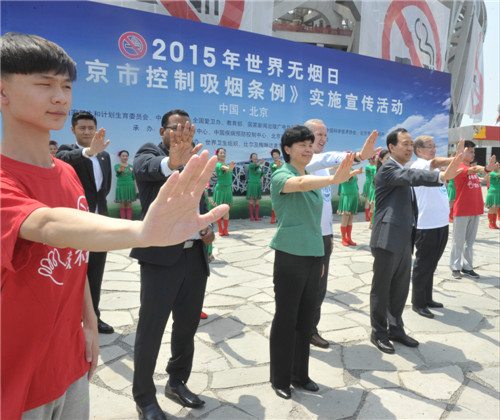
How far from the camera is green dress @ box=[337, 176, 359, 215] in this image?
7.40 meters

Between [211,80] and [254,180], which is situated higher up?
[211,80]

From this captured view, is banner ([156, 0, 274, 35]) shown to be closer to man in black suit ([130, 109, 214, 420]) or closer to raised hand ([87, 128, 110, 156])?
raised hand ([87, 128, 110, 156])

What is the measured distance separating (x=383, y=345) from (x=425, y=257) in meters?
1.25

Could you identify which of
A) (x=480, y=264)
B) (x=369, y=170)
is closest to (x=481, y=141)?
(x=369, y=170)

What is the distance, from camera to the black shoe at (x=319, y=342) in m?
3.32

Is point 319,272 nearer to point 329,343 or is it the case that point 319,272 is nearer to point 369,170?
point 329,343

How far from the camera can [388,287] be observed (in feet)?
10.8

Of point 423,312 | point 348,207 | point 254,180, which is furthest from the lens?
point 254,180

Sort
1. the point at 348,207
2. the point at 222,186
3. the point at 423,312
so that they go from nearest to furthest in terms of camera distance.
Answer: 1. the point at 423,312
2. the point at 348,207
3. the point at 222,186

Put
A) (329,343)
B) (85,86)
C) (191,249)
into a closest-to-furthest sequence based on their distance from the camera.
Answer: (191,249) → (329,343) → (85,86)

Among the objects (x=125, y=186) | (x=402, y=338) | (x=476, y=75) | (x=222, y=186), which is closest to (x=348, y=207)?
(x=222, y=186)

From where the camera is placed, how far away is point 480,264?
20.5ft

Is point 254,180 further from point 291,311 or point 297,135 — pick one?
point 291,311

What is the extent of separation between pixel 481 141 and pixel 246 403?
31686 millimetres
